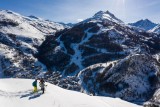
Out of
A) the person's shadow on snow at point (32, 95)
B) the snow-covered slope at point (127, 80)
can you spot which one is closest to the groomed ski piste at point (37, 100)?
the person's shadow on snow at point (32, 95)

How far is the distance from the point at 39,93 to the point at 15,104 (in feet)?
23.7

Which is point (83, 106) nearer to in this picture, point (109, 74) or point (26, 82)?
point (26, 82)

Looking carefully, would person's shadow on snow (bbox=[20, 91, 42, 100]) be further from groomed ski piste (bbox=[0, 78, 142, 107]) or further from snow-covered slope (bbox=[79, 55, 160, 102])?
snow-covered slope (bbox=[79, 55, 160, 102])

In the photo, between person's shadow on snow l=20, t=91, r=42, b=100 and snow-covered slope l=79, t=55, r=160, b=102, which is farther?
snow-covered slope l=79, t=55, r=160, b=102

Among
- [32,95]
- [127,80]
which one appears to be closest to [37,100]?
[32,95]

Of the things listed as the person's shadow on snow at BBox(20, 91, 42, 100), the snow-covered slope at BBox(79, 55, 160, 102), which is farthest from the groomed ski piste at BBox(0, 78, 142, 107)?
the snow-covered slope at BBox(79, 55, 160, 102)

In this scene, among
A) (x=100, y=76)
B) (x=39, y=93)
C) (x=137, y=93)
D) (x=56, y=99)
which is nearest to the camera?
(x=56, y=99)

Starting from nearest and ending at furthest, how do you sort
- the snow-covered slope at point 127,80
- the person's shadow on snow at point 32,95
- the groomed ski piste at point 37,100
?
the groomed ski piste at point 37,100, the person's shadow on snow at point 32,95, the snow-covered slope at point 127,80

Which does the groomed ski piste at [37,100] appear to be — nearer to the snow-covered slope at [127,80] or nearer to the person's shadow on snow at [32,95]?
the person's shadow on snow at [32,95]

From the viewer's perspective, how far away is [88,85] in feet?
607

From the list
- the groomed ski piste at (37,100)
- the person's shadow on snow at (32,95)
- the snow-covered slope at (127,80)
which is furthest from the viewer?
the snow-covered slope at (127,80)

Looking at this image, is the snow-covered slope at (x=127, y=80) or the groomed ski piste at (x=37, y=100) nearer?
the groomed ski piste at (x=37, y=100)

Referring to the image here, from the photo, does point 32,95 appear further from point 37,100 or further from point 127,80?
point 127,80

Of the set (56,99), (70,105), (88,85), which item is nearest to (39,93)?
(56,99)
